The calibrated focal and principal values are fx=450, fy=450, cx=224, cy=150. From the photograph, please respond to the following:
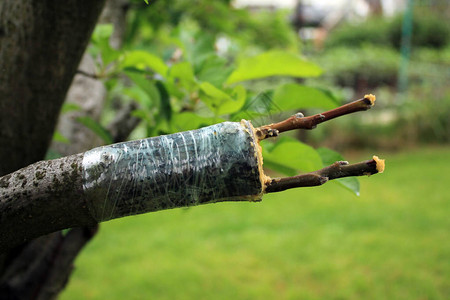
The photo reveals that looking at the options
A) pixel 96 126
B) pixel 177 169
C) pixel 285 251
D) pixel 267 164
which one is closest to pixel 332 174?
pixel 177 169

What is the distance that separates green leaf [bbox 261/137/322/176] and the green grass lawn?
62.1 inches

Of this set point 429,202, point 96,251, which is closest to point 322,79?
point 429,202

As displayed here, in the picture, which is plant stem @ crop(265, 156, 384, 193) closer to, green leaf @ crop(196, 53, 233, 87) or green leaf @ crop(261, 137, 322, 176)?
green leaf @ crop(261, 137, 322, 176)

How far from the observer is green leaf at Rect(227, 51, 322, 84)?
932 mm

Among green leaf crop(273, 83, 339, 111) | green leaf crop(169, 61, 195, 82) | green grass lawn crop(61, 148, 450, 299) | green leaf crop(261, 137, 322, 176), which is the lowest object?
green grass lawn crop(61, 148, 450, 299)

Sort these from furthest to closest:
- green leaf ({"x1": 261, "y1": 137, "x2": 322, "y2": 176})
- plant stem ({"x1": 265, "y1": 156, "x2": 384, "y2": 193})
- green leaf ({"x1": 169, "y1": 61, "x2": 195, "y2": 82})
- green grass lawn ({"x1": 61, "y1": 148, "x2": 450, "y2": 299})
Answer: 1. green grass lawn ({"x1": 61, "y1": 148, "x2": 450, "y2": 299})
2. green leaf ({"x1": 169, "y1": 61, "x2": 195, "y2": 82})
3. green leaf ({"x1": 261, "y1": 137, "x2": 322, "y2": 176})
4. plant stem ({"x1": 265, "y1": 156, "x2": 384, "y2": 193})

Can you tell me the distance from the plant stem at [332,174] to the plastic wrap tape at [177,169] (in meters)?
0.03

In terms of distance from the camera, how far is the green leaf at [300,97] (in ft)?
2.80

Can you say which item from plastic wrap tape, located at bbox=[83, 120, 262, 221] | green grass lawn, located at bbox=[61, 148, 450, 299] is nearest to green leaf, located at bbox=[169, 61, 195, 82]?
plastic wrap tape, located at bbox=[83, 120, 262, 221]

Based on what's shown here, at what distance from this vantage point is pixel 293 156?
0.81 meters

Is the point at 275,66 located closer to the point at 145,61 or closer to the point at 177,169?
the point at 145,61

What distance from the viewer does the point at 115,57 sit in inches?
41.9

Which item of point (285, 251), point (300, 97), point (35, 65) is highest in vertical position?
point (35, 65)

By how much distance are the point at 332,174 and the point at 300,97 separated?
0.31 meters
